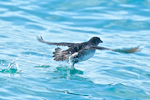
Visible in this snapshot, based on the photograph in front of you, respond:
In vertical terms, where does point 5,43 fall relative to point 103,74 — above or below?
above

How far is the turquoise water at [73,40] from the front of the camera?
5887mm

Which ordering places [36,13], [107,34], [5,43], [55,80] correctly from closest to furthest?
[55,80] → [5,43] → [107,34] → [36,13]

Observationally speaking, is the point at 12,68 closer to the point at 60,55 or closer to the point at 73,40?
the point at 60,55

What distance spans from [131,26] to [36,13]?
4.54m

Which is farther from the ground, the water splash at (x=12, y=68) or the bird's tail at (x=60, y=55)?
the bird's tail at (x=60, y=55)

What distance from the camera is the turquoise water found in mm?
5887

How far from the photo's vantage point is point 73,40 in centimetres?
1052

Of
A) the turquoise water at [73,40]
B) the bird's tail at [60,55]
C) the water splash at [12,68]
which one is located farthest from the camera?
the bird's tail at [60,55]

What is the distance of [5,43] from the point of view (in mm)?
9148

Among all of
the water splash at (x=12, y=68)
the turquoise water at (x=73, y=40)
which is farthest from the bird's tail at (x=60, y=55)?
the water splash at (x=12, y=68)

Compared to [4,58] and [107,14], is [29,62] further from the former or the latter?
[107,14]

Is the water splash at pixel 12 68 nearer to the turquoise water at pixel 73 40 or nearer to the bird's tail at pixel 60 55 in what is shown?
the turquoise water at pixel 73 40

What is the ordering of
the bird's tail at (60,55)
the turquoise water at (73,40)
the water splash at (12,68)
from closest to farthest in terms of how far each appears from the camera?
the turquoise water at (73,40) < the water splash at (12,68) < the bird's tail at (60,55)

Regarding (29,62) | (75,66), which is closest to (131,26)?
(75,66)
